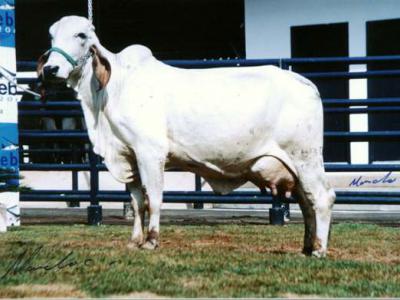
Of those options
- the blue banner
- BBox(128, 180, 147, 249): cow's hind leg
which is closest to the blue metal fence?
the blue banner

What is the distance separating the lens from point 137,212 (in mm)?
7598

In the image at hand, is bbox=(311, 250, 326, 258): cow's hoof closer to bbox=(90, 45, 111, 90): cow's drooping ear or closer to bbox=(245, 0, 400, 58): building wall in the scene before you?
bbox=(90, 45, 111, 90): cow's drooping ear

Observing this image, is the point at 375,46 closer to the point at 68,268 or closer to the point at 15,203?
the point at 15,203

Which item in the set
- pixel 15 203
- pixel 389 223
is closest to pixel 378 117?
pixel 389 223

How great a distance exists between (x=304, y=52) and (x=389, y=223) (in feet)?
16.9

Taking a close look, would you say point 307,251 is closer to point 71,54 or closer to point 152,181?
point 152,181

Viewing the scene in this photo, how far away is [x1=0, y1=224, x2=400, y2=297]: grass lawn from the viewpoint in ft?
17.7

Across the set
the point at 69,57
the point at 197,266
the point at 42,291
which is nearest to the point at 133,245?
the point at 197,266

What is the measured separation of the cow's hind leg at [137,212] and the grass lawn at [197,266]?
0.12 meters

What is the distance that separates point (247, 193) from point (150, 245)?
3.91 m

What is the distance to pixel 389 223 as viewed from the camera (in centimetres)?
1081
